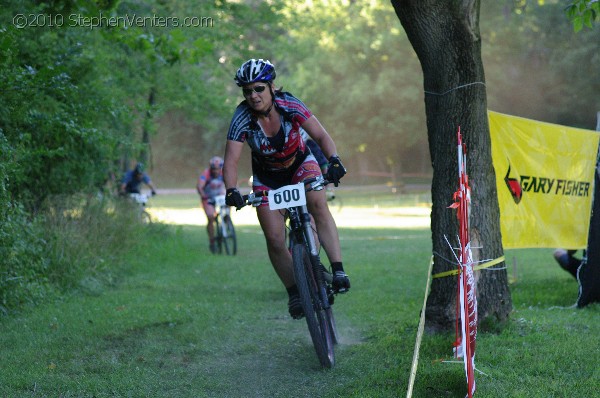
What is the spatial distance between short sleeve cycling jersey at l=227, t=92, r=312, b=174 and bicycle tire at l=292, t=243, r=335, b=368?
80 centimetres

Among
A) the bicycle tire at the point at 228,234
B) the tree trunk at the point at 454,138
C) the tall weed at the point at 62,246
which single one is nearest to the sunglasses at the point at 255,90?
the tree trunk at the point at 454,138

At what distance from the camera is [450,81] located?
7.70 m

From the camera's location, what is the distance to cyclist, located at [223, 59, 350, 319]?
7195mm

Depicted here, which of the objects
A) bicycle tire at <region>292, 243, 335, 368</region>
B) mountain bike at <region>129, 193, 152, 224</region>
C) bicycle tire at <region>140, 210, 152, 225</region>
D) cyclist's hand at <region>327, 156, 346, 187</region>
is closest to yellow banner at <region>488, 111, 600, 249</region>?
cyclist's hand at <region>327, 156, 346, 187</region>

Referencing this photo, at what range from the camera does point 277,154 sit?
745 centimetres

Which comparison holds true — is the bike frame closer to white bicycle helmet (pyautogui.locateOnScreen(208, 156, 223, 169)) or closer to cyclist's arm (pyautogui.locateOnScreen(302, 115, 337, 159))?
cyclist's arm (pyautogui.locateOnScreen(302, 115, 337, 159))

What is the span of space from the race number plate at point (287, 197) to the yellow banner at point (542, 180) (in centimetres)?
292

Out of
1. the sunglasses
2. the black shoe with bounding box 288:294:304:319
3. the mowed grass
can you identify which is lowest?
the mowed grass

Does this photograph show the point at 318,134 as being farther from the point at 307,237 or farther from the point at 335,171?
the point at 307,237

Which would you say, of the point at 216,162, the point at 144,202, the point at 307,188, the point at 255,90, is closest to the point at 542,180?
the point at 307,188

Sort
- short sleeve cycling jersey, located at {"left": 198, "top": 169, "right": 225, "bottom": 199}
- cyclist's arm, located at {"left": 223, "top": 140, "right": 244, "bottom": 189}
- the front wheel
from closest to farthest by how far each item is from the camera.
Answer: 1. cyclist's arm, located at {"left": 223, "top": 140, "right": 244, "bottom": 189}
2. the front wheel
3. short sleeve cycling jersey, located at {"left": 198, "top": 169, "right": 225, "bottom": 199}

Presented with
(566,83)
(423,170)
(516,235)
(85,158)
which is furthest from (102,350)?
(423,170)

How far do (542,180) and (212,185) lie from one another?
9945 mm

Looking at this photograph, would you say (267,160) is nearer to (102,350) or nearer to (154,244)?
(102,350)
